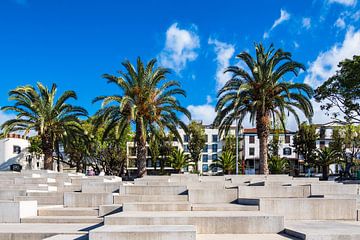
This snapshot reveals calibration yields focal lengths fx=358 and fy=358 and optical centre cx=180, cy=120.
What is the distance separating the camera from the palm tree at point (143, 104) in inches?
886

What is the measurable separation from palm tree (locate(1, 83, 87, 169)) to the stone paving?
13567 mm

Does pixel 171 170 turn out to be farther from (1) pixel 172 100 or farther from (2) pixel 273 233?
(2) pixel 273 233

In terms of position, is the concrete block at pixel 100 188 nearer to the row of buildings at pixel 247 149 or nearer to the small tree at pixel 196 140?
the row of buildings at pixel 247 149

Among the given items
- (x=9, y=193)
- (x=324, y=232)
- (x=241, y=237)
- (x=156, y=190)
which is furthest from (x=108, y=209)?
(x=324, y=232)

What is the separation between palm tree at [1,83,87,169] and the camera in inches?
1007

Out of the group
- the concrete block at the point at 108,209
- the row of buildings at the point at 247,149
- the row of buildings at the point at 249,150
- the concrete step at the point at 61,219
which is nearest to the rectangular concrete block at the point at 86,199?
the concrete block at the point at 108,209

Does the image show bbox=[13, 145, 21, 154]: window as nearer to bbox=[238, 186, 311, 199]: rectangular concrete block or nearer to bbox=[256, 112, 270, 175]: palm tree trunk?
bbox=[256, 112, 270, 175]: palm tree trunk

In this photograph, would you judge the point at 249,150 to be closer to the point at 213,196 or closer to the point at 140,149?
the point at 140,149

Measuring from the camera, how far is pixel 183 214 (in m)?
7.75

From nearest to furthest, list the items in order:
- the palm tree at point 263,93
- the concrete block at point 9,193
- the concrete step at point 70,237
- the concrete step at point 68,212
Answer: the concrete step at point 70,237, the concrete step at point 68,212, the concrete block at point 9,193, the palm tree at point 263,93

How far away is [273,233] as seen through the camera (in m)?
7.25

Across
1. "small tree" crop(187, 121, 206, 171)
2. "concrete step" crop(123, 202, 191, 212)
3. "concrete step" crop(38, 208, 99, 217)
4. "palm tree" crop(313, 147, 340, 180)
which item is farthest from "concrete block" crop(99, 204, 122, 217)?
"small tree" crop(187, 121, 206, 171)

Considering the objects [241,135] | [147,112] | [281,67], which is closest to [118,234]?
[147,112]

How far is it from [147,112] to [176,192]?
1222 centimetres
